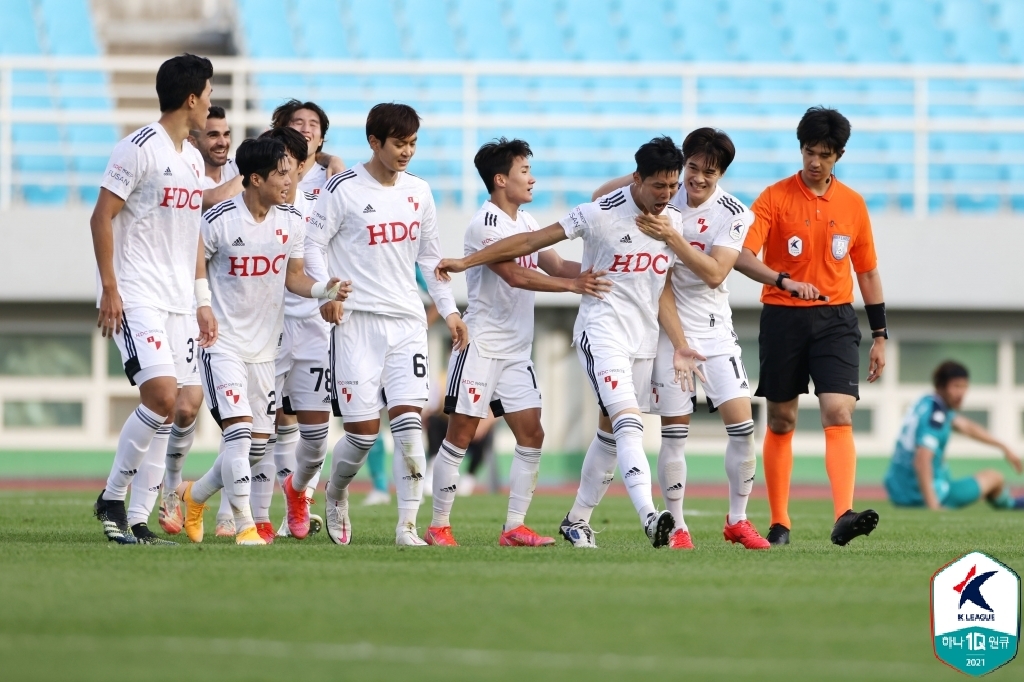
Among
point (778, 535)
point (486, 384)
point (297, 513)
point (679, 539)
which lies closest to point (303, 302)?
point (297, 513)

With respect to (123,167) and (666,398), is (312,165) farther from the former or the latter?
(666,398)

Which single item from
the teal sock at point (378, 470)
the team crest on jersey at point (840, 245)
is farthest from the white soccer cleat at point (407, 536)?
the teal sock at point (378, 470)

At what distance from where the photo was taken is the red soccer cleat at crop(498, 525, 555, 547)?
321 inches

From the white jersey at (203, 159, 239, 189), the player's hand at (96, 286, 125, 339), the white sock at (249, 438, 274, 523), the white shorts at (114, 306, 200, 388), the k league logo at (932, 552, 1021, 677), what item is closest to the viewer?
the k league logo at (932, 552, 1021, 677)

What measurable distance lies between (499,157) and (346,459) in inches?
73.2

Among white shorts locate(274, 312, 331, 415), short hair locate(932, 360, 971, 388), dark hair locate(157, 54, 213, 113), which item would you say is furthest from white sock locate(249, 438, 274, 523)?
short hair locate(932, 360, 971, 388)

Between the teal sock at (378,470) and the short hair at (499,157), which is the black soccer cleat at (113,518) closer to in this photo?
the short hair at (499,157)

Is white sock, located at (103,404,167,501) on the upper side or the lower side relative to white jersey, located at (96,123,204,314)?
lower

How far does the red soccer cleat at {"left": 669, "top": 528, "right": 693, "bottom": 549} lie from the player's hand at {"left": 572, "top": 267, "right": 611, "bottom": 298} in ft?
4.25

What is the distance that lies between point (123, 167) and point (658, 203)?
267cm

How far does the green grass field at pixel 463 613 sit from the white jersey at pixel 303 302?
169cm

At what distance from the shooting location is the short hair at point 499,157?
836 centimetres

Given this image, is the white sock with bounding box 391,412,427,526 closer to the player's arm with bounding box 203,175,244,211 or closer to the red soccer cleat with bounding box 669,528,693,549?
the red soccer cleat with bounding box 669,528,693,549

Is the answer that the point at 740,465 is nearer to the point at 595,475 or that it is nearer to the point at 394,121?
the point at 595,475
